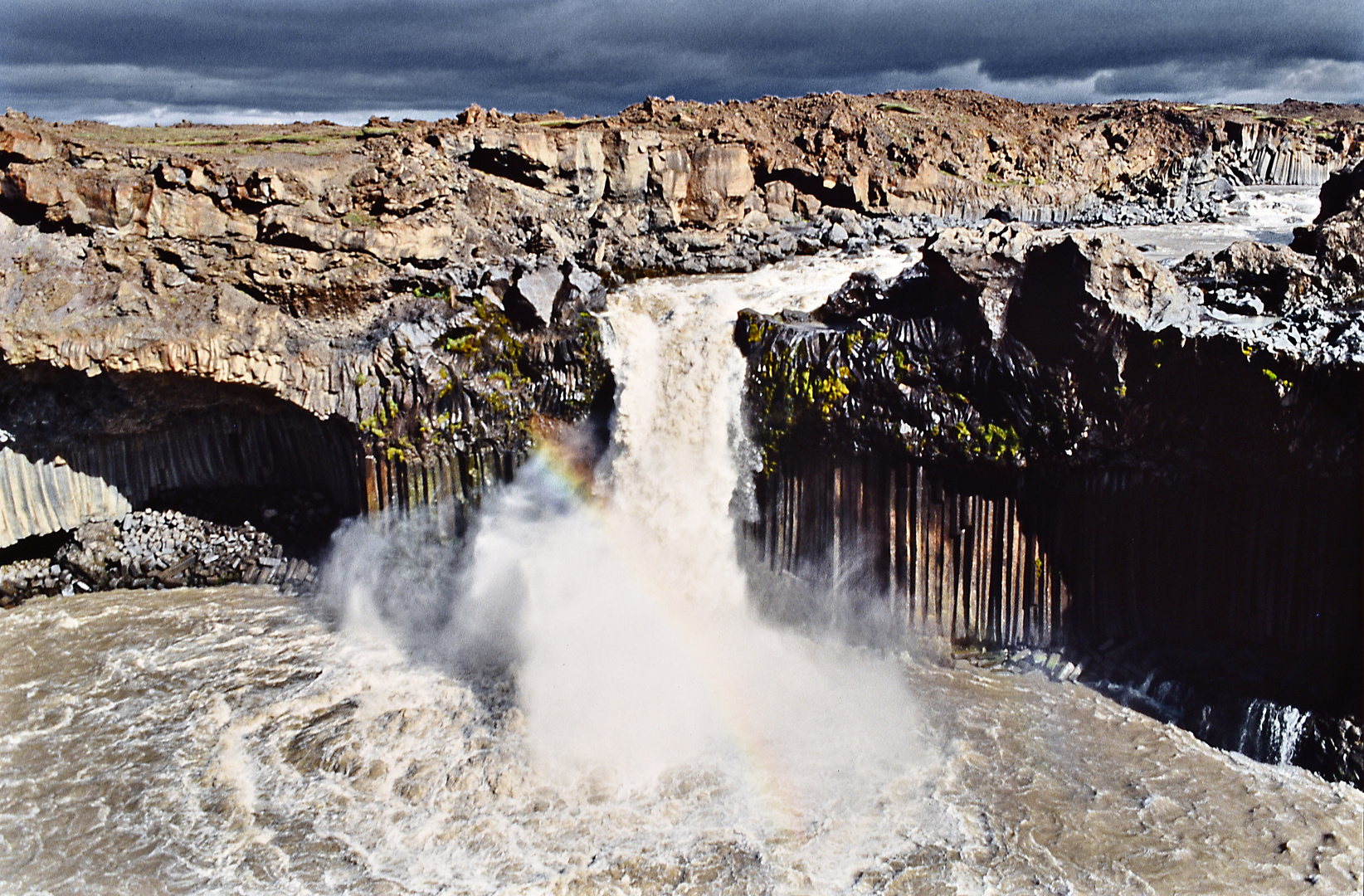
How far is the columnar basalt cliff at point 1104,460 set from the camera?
464 inches

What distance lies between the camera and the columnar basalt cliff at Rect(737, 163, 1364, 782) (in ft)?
38.7

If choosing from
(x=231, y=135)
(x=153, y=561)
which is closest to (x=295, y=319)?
(x=153, y=561)

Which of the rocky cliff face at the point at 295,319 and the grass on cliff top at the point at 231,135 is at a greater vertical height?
the grass on cliff top at the point at 231,135

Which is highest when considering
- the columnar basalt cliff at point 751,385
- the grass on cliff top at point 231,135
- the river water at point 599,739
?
the grass on cliff top at point 231,135

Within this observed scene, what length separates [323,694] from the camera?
43.4 feet

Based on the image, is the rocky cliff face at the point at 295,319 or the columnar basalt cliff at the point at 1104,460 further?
the rocky cliff face at the point at 295,319

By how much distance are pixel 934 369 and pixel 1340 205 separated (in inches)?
310

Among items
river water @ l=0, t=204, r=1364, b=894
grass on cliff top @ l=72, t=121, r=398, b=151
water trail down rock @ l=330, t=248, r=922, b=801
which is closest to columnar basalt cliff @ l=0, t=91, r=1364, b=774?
water trail down rock @ l=330, t=248, r=922, b=801

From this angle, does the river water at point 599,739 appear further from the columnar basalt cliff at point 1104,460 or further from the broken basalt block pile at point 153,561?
the columnar basalt cliff at point 1104,460

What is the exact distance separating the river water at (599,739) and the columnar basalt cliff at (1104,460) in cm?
89

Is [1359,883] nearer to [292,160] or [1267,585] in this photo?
[1267,585]

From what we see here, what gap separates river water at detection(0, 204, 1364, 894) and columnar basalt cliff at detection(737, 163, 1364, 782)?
0.89 m

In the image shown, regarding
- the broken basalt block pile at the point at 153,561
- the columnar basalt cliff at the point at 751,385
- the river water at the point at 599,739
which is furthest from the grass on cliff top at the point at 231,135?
the river water at the point at 599,739

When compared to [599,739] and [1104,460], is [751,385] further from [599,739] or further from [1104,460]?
[599,739]
